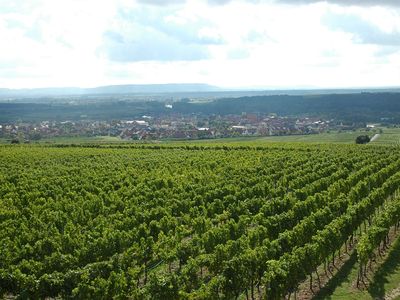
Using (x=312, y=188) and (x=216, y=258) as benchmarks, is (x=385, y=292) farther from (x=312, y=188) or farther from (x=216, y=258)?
(x=312, y=188)

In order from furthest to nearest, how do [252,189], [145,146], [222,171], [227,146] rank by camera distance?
1. [145,146]
2. [227,146]
3. [222,171]
4. [252,189]

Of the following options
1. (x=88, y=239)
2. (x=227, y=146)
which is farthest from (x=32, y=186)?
(x=227, y=146)

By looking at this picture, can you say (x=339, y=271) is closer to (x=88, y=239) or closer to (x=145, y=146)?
(x=88, y=239)

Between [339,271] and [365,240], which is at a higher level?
[365,240]

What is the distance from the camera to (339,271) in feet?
84.2

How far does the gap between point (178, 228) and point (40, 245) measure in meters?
8.25

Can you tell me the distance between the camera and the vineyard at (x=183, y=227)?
21.2m

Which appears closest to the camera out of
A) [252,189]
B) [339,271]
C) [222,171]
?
[339,271]

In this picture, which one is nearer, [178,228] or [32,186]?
[178,228]

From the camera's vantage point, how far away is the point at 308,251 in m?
23.1

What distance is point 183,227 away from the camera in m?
30.0

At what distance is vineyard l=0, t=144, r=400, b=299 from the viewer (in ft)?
69.6

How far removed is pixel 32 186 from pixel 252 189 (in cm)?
2159

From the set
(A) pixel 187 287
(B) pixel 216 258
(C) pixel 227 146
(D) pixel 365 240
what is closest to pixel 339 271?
(D) pixel 365 240
